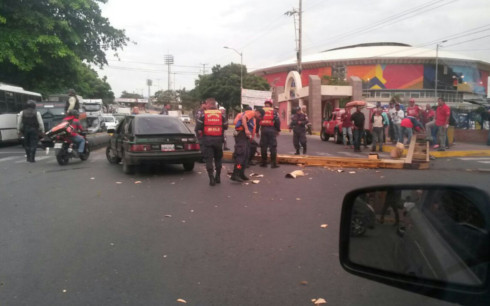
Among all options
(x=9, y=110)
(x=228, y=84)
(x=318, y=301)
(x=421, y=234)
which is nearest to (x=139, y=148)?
(x=318, y=301)

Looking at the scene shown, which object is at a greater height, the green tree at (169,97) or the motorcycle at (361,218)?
the green tree at (169,97)

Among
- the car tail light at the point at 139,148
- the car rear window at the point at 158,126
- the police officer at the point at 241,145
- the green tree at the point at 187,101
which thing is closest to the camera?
the police officer at the point at 241,145

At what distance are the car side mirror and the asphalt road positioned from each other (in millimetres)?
263

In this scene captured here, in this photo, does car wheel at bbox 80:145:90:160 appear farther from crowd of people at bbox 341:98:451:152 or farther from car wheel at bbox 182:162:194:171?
crowd of people at bbox 341:98:451:152

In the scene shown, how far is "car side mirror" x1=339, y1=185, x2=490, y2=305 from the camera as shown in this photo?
139cm

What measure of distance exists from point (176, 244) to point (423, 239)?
11.6 ft

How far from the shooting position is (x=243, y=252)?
443cm

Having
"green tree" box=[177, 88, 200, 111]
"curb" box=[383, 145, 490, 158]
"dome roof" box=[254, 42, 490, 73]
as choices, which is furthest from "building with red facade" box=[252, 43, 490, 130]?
"curb" box=[383, 145, 490, 158]

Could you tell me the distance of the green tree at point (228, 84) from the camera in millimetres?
57562

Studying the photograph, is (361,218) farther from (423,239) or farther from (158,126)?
(158,126)

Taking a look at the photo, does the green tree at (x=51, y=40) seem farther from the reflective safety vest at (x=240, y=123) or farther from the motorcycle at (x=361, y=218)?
the motorcycle at (x=361, y=218)

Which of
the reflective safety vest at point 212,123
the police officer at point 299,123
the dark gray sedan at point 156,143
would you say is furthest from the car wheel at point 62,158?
the police officer at point 299,123

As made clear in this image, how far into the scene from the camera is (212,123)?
27.7ft

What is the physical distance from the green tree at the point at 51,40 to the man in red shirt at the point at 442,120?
19595 mm
